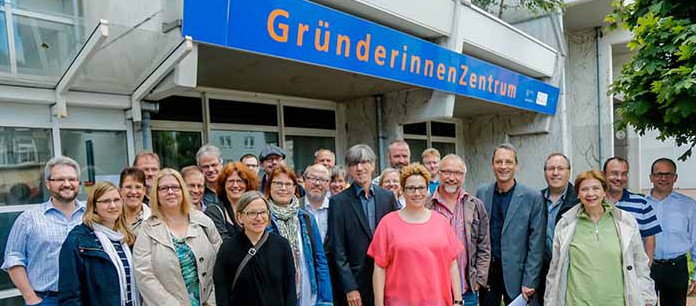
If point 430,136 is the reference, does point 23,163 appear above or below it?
below

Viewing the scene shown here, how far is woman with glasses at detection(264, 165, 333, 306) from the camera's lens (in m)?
2.94

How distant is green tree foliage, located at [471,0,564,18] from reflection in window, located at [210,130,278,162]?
7.19 meters

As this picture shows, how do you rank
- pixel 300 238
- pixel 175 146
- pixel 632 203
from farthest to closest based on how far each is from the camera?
pixel 175 146
pixel 632 203
pixel 300 238

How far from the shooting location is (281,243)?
8.84 ft

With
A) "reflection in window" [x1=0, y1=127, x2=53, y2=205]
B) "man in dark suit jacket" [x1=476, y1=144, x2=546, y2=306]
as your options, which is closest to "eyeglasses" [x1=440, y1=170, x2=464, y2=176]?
"man in dark suit jacket" [x1=476, y1=144, x2=546, y2=306]

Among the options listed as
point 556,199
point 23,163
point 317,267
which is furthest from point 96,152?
point 556,199

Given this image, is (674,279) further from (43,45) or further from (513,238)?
(43,45)

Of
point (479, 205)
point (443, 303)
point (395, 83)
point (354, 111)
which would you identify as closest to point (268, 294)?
point (443, 303)

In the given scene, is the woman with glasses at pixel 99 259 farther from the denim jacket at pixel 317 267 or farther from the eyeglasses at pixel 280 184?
the denim jacket at pixel 317 267

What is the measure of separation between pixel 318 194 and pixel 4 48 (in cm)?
292

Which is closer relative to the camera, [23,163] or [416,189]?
[416,189]

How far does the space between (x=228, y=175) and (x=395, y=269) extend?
4.10ft

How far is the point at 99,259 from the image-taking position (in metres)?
2.46

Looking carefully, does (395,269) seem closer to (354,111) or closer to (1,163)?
(1,163)
